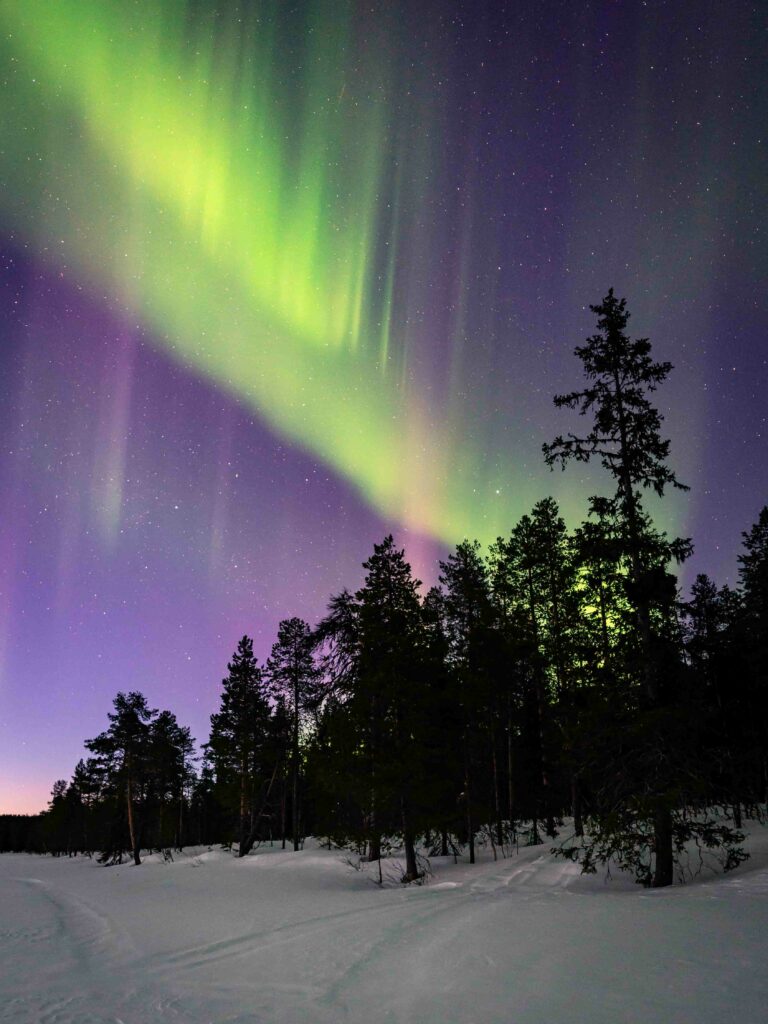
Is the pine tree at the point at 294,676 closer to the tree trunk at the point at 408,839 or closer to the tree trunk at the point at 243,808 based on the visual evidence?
the tree trunk at the point at 243,808

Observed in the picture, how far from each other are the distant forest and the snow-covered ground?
8.49 ft

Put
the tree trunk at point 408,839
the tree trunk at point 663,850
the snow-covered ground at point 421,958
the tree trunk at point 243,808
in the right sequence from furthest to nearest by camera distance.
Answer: the tree trunk at point 243,808
the tree trunk at point 408,839
the tree trunk at point 663,850
the snow-covered ground at point 421,958

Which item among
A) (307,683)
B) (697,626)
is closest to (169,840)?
(307,683)

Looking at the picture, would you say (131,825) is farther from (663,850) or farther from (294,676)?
(663,850)

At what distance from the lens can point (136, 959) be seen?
10.1 metres

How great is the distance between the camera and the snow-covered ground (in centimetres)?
645

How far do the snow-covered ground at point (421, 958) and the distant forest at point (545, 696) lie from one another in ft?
8.49

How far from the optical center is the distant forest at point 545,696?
49.3 ft

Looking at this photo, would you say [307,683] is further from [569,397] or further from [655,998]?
[655,998]

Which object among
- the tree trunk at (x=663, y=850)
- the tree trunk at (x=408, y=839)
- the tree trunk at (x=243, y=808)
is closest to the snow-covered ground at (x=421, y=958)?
the tree trunk at (x=663, y=850)

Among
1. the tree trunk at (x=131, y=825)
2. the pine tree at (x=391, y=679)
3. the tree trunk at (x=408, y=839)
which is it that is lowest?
the tree trunk at (x=131, y=825)

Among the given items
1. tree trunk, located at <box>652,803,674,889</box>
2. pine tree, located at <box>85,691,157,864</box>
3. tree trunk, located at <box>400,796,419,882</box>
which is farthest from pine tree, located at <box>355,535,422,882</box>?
pine tree, located at <box>85,691,157,864</box>

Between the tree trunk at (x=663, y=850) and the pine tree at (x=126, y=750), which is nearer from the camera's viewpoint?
the tree trunk at (x=663, y=850)

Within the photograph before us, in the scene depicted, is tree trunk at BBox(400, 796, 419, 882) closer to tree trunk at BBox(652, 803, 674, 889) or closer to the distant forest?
the distant forest
